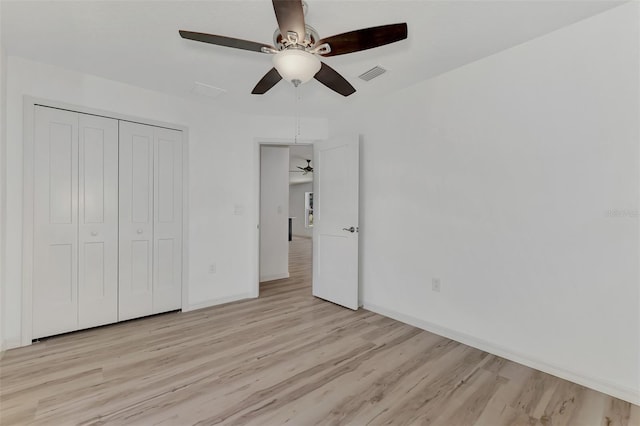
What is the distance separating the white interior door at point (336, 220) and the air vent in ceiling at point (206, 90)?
137 cm

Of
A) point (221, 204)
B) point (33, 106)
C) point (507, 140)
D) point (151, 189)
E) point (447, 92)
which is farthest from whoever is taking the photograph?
point (221, 204)

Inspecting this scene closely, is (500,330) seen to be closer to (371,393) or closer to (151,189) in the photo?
(371,393)

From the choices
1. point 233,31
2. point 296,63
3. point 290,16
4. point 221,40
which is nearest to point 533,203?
point 296,63

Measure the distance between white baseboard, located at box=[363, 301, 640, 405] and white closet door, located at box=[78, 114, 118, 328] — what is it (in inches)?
118

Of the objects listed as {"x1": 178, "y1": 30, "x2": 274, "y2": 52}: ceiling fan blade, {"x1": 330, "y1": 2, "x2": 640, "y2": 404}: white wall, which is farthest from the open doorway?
{"x1": 178, "y1": 30, "x2": 274, "y2": 52}: ceiling fan blade

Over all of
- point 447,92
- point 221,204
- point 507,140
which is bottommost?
point 221,204

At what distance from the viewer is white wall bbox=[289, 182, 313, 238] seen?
1237 cm

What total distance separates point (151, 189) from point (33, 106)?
3.78 feet

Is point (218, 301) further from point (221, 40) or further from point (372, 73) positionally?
point (372, 73)

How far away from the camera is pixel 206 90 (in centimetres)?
316

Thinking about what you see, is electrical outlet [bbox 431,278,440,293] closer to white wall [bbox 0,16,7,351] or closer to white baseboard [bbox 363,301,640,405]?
white baseboard [bbox 363,301,640,405]

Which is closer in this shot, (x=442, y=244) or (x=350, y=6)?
(x=350, y=6)

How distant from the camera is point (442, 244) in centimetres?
282

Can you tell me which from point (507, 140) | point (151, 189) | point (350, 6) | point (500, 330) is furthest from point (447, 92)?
point (151, 189)
